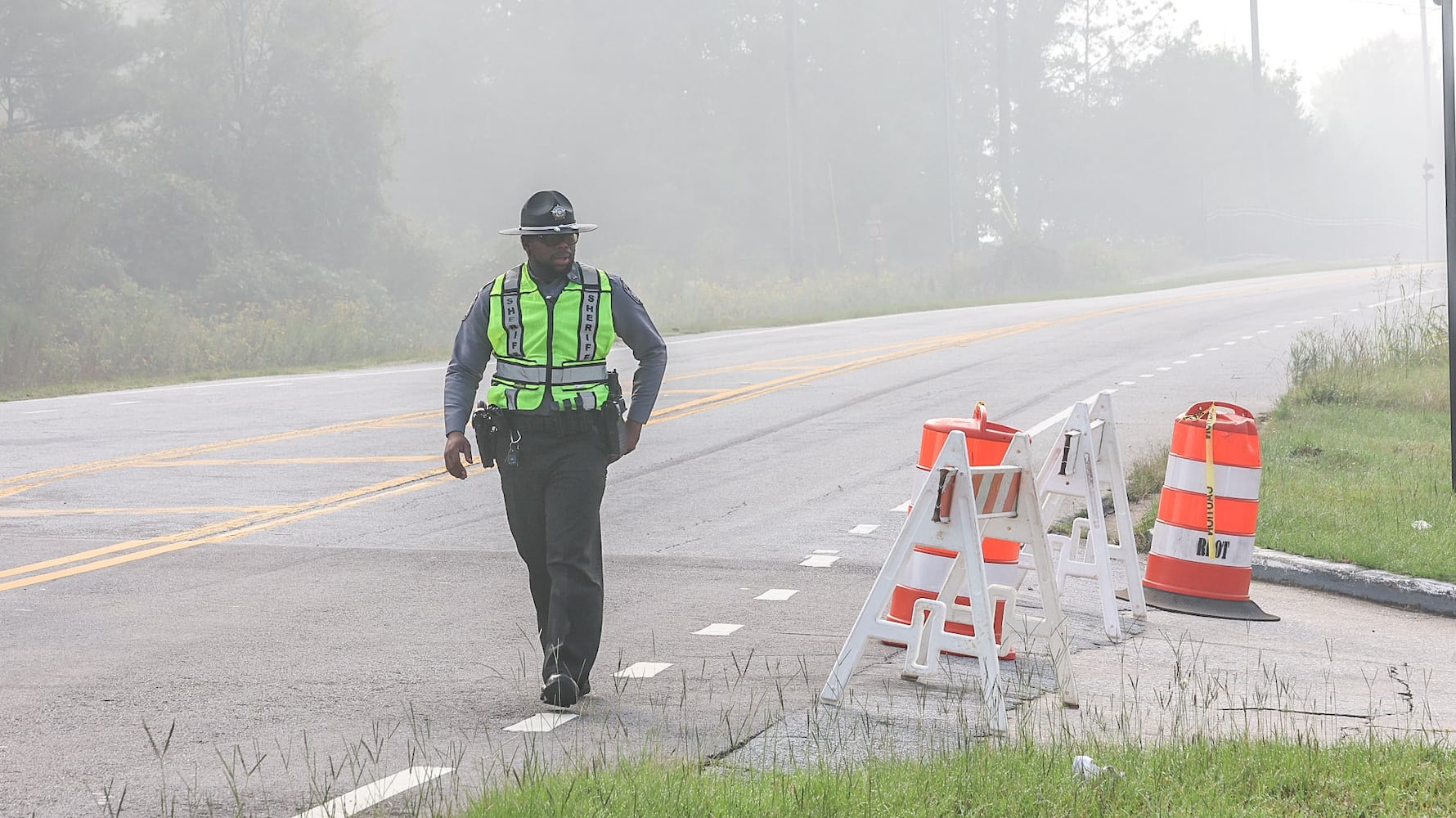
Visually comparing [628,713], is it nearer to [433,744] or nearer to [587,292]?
[433,744]

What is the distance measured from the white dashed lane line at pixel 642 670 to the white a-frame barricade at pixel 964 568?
35.3 inches

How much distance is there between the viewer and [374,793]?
4.86 meters

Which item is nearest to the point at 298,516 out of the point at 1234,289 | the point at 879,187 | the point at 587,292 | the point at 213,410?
the point at 587,292

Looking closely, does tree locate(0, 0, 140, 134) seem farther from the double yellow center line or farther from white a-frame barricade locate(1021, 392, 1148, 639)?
white a-frame barricade locate(1021, 392, 1148, 639)

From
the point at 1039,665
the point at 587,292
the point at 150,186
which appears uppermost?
the point at 150,186

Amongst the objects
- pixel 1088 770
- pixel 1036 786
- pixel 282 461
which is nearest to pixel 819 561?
pixel 1088 770

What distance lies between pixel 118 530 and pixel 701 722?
5.93m

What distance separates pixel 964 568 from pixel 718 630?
1.54 metres

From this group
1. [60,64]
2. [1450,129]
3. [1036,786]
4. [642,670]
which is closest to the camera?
[1036,786]

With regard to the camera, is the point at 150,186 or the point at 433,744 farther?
the point at 150,186

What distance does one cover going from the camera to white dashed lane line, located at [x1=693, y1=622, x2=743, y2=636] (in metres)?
7.39

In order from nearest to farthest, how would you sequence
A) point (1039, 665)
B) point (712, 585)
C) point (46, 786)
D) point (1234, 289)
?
1. point (46, 786)
2. point (1039, 665)
3. point (712, 585)
4. point (1234, 289)

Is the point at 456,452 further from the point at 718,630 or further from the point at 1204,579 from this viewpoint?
the point at 1204,579

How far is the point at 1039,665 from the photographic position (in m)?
6.94
